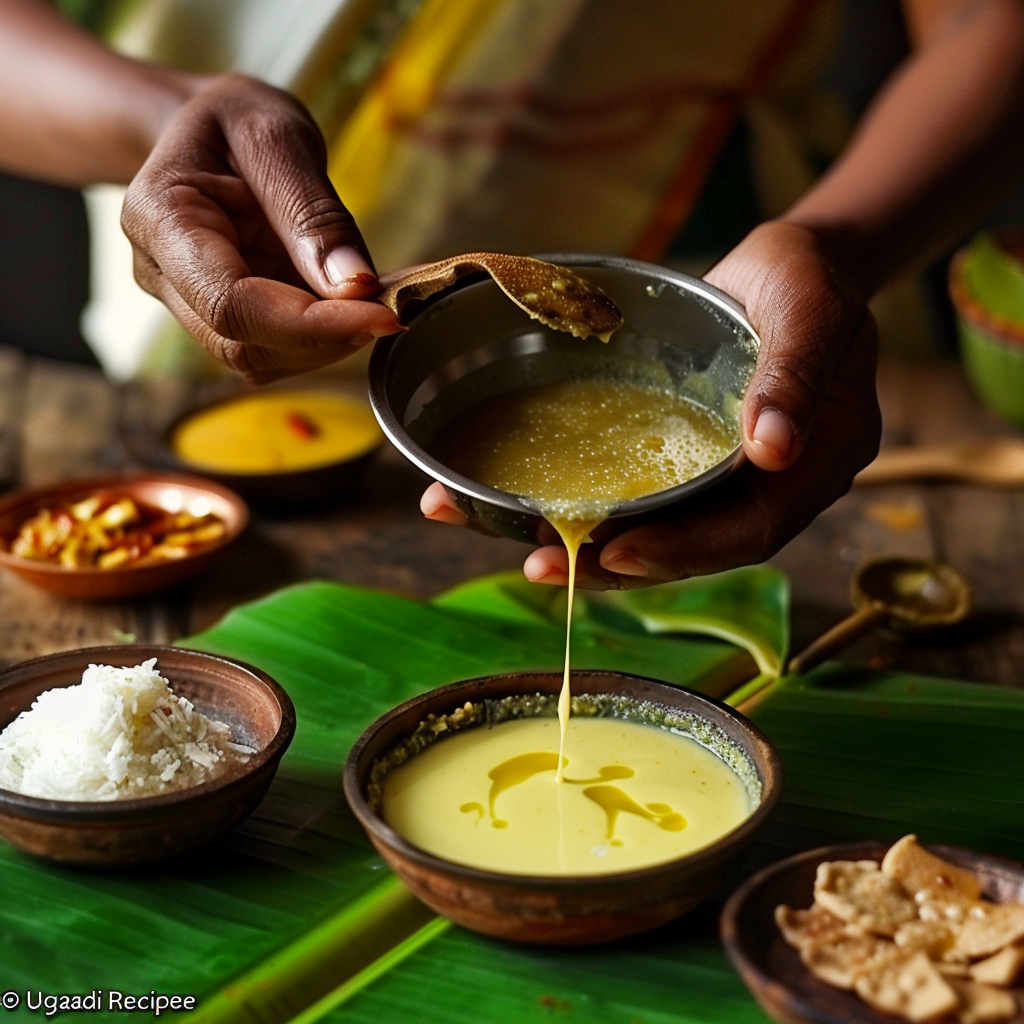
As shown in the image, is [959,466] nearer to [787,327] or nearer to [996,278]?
[996,278]

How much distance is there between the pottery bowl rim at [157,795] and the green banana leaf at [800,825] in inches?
9.8

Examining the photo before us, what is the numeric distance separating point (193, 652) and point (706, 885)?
2.30 ft

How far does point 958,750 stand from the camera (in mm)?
→ 1689

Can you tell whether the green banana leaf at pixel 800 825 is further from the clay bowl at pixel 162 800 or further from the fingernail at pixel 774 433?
→ the fingernail at pixel 774 433

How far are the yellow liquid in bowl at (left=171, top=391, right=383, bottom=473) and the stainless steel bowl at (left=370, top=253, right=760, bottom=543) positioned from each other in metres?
0.93

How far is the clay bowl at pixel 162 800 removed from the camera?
1328 mm

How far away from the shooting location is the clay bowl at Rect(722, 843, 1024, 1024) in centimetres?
108

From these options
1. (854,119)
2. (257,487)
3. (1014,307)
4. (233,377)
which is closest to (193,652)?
(257,487)

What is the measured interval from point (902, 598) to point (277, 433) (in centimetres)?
125

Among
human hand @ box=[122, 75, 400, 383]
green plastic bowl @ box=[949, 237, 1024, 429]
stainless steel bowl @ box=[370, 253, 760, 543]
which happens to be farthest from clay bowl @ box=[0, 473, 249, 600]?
green plastic bowl @ box=[949, 237, 1024, 429]

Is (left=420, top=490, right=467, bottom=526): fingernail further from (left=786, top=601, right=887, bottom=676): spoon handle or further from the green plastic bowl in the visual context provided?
the green plastic bowl

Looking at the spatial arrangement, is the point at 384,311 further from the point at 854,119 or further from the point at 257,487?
the point at 854,119

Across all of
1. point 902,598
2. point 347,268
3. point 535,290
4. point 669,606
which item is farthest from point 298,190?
point 902,598

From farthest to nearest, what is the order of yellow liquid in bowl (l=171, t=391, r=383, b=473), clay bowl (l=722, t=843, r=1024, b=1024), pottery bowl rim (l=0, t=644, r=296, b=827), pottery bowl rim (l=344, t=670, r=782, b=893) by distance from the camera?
yellow liquid in bowl (l=171, t=391, r=383, b=473), pottery bowl rim (l=0, t=644, r=296, b=827), pottery bowl rim (l=344, t=670, r=782, b=893), clay bowl (l=722, t=843, r=1024, b=1024)
